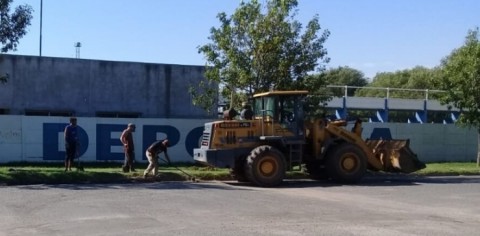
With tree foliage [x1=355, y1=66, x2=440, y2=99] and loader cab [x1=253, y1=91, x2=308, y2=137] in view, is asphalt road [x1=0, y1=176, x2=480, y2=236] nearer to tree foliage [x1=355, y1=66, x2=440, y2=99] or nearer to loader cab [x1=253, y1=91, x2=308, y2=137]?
loader cab [x1=253, y1=91, x2=308, y2=137]

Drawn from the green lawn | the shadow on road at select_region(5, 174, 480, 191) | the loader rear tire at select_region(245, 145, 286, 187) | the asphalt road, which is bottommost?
the asphalt road

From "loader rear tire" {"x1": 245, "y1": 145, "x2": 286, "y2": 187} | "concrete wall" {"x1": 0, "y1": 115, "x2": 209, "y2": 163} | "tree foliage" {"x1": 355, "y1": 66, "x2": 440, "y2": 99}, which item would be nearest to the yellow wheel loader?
"loader rear tire" {"x1": 245, "y1": 145, "x2": 286, "y2": 187}

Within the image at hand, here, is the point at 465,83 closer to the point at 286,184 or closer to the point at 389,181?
the point at 389,181

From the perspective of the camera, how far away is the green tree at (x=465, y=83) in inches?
1107

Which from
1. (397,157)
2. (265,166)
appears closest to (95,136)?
(265,166)

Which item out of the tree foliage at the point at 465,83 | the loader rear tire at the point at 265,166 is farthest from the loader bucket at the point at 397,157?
the tree foliage at the point at 465,83

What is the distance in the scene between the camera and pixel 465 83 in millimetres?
28391

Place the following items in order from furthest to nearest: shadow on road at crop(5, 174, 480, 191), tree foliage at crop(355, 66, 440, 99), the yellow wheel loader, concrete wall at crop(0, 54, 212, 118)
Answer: tree foliage at crop(355, 66, 440, 99) < concrete wall at crop(0, 54, 212, 118) < the yellow wheel loader < shadow on road at crop(5, 174, 480, 191)

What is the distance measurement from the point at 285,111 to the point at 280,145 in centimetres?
105

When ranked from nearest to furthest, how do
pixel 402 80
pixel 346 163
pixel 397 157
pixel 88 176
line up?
pixel 88 176
pixel 346 163
pixel 397 157
pixel 402 80

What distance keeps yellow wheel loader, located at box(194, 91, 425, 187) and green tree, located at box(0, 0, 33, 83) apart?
6823 mm

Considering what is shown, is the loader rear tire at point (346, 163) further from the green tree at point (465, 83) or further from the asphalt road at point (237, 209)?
the green tree at point (465, 83)

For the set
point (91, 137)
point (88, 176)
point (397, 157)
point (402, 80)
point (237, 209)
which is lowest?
point (237, 209)

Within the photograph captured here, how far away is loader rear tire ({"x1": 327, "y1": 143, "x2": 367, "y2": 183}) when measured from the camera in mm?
20875
